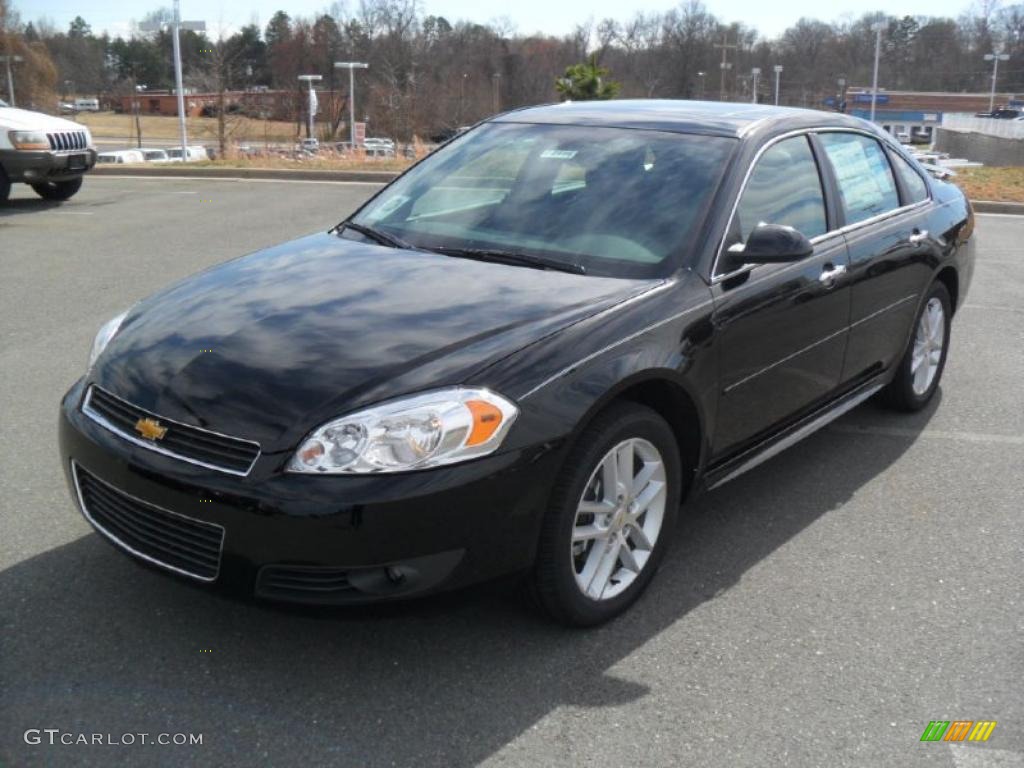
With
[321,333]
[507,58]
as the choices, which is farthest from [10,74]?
[321,333]

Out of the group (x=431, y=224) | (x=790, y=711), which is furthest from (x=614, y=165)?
(x=790, y=711)

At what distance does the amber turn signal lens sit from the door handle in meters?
1.90

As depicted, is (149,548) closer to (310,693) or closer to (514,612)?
(310,693)

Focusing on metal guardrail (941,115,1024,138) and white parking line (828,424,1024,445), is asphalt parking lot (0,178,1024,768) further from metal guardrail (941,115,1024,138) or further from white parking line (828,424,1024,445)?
metal guardrail (941,115,1024,138)

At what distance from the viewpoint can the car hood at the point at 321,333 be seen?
288 cm

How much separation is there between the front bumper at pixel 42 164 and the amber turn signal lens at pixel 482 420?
42.2ft

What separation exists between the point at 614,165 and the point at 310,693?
2.30 m

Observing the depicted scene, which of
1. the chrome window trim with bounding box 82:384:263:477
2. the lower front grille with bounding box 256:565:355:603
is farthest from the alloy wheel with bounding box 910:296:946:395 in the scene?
the chrome window trim with bounding box 82:384:263:477

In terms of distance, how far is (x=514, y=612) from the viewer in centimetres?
337

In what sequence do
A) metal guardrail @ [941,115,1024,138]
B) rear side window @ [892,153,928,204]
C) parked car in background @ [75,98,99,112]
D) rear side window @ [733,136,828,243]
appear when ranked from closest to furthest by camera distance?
1. rear side window @ [733,136,828,243]
2. rear side window @ [892,153,928,204]
3. metal guardrail @ [941,115,1024,138]
4. parked car in background @ [75,98,99,112]

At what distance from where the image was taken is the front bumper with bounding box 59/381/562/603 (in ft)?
8.86

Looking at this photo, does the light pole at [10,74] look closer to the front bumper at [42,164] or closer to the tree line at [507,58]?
the tree line at [507,58]

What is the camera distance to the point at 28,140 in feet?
44.8

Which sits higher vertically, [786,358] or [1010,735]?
[786,358]
